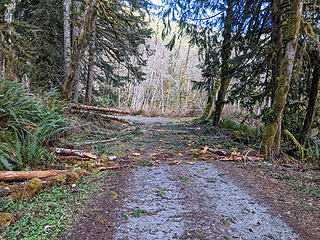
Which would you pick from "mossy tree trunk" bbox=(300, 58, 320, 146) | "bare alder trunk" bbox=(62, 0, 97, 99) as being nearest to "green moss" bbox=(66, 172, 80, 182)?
"bare alder trunk" bbox=(62, 0, 97, 99)

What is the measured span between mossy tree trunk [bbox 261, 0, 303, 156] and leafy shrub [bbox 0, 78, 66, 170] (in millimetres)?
4381

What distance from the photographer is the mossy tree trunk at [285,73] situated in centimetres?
387

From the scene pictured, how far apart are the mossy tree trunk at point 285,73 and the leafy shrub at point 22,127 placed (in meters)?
4.38

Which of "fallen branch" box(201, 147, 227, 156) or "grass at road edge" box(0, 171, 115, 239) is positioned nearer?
"grass at road edge" box(0, 171, 115, 239)

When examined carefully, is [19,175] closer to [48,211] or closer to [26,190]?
[26,190]

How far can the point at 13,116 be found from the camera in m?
3.41

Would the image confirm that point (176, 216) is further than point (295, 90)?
No

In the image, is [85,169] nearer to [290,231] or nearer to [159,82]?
[290,231]

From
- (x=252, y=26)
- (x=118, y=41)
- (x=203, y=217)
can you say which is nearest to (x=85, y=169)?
(x=203, y=217)

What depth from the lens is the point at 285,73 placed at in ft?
13.2

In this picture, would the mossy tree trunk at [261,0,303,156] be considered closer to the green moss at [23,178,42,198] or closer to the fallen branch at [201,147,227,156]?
the fallen branch at [201,147,227,156]

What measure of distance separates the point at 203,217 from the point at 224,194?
73 centimetres

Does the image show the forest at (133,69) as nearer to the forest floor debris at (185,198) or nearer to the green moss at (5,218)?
the green moss at (5,218)

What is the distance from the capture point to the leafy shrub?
2.69 metres
